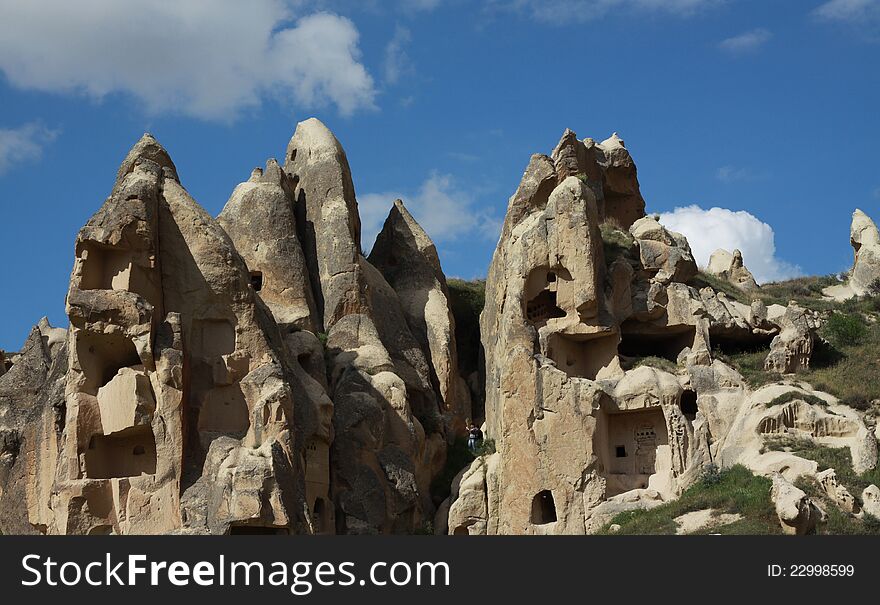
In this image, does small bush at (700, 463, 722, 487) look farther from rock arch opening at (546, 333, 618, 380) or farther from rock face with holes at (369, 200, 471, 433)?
rock face with holes at (369, 200, 471, 433)

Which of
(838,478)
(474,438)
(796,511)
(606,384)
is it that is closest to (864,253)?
(606,384)

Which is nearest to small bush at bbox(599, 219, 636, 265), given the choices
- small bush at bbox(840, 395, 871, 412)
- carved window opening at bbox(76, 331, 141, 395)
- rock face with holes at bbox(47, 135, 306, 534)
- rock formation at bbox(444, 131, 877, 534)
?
rock formation at bbox(444, 131, 877, 534)

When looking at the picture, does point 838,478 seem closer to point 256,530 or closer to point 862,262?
point 256,530

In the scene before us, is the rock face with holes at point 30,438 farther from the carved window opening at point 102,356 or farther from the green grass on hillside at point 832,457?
the green grass on hillside at point 832,457

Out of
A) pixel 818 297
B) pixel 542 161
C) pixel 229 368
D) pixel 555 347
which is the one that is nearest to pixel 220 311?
pixel 229 368

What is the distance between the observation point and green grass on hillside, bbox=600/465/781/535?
93.0 ft

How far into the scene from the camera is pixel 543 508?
34.4m

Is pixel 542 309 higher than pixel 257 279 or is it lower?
lower

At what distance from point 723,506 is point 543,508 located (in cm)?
563

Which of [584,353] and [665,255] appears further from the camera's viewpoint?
[665,255]

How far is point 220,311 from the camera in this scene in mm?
33031

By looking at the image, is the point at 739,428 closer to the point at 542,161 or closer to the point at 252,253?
the point at 542,161

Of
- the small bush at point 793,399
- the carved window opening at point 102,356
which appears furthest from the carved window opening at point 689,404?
the carved window opening at point 102,356

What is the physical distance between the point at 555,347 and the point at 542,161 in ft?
20.2
